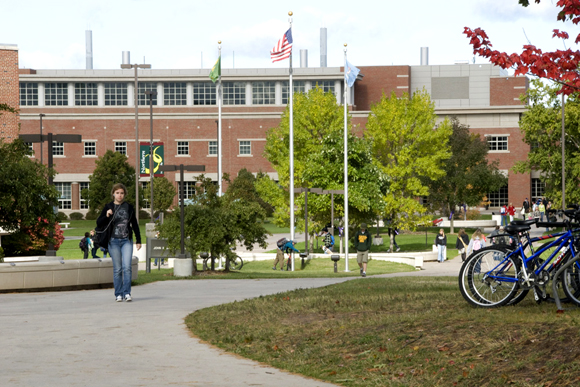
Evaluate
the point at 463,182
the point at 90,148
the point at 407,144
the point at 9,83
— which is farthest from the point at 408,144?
the point at 90,148

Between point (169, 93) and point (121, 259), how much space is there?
72.6 metres

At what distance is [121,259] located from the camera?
11781 millimetres

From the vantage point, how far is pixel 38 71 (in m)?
83.1

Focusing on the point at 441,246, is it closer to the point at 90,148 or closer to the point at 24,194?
the point at 24,194

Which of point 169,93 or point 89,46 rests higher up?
point 89,46

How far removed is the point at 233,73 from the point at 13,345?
249ft

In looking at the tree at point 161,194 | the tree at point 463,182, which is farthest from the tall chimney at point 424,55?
the tree at point 463,182

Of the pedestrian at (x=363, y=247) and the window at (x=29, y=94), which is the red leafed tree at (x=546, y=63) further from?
the window at (x=29, y=94)

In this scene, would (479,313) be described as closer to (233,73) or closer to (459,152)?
(459,152)

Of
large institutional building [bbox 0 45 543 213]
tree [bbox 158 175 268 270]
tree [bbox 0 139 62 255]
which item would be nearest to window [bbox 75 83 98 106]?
large institutional building [bbox 0 45 543 213]

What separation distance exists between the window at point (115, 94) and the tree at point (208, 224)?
2293 inches

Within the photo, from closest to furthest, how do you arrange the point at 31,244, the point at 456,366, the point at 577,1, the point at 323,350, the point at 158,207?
the point at 456,366
the point at 323,350
the point at 577,1
the point at 31,244
the point at 158,207

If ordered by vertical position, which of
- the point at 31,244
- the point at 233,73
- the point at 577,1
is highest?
the point at 233,73

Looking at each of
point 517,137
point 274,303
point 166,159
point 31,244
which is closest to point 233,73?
point 166,159
